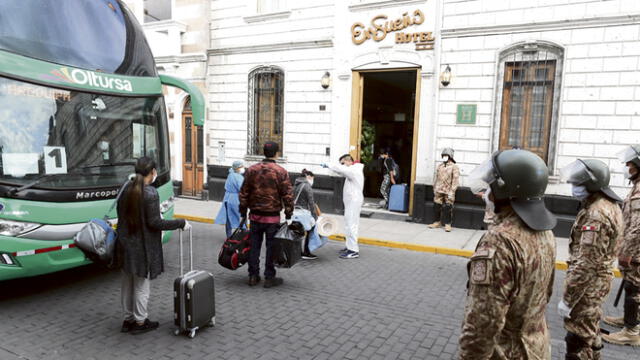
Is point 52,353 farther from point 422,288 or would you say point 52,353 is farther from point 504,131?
point 504,131

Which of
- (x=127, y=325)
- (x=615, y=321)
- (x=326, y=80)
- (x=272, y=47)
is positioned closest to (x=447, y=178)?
(x=326, y=80)

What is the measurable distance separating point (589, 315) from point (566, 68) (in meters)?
7.28

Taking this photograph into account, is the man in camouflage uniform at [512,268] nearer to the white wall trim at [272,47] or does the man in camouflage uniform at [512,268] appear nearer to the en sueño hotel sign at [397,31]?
the en sueño hotel sign at [397,31]

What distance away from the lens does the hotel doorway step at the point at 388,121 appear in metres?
14.0

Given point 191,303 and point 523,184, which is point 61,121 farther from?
point 523,184

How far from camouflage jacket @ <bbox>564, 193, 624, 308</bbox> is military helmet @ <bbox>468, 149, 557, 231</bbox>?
1679mm

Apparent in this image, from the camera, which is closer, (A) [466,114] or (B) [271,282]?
(B) [271,282]

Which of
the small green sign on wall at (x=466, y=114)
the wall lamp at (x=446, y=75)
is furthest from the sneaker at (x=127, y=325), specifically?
the wall lamp at (x=446, y=75)

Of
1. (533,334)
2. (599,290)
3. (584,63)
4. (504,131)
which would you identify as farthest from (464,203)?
(533,334)

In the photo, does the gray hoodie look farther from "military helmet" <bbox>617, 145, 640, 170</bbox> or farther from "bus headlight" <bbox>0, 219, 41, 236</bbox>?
"military helmet" <bbox>617, 145, 640, 170</bbox>

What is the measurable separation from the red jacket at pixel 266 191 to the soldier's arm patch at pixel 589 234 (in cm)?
353

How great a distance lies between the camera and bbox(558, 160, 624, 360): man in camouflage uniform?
11.0 ft

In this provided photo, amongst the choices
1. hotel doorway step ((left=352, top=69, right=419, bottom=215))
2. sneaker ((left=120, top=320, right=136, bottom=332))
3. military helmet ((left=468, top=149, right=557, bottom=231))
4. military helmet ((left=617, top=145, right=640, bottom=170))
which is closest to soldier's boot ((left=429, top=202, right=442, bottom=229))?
hotel doorway step ((left=352, top=69, right=419, bottom=215))

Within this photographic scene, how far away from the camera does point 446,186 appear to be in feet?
31.9
